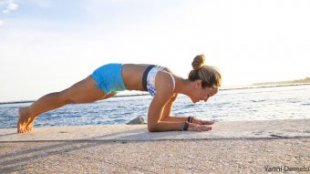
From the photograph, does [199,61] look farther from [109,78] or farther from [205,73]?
[109,78]

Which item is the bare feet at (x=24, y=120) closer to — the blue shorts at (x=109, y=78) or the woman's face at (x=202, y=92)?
the blue shorts at (x=109, y=78)

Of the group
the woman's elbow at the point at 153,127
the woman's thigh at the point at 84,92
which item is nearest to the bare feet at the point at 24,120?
the woman's thigh at the point at 84,92

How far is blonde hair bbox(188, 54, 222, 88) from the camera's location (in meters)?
4.14

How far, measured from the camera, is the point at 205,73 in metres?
4.16

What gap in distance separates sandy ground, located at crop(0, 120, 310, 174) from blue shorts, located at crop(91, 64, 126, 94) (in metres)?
0.65

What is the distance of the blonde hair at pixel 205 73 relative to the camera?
163 inches

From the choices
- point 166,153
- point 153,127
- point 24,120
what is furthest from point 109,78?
point 166,153

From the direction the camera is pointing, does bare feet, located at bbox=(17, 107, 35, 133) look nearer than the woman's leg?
No

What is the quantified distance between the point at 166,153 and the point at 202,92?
119cm

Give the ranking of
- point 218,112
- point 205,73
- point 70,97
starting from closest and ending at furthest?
point 205,73, point 70,97, point 218,112

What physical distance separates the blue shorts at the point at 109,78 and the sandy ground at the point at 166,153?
0.65m

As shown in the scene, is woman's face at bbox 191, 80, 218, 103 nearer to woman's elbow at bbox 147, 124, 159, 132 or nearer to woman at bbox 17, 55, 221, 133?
woman at bbox 17, 55, 221, 133

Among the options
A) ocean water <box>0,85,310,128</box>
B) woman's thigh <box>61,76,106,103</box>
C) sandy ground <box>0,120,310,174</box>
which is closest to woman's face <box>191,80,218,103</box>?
sandy ground <box>0,120,310,174</box>

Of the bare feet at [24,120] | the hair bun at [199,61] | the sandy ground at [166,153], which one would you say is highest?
the hair bun at [199,61]
